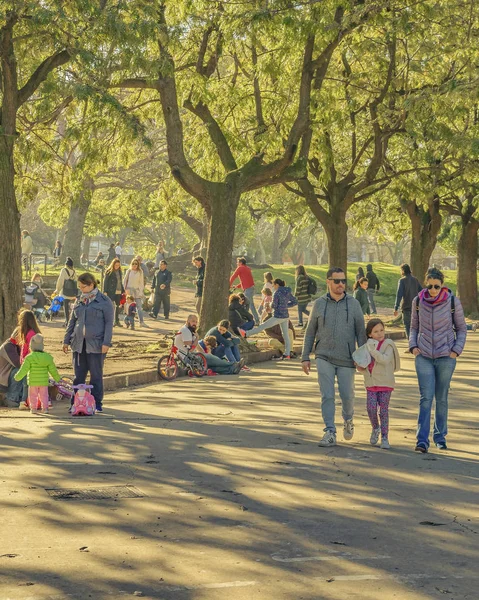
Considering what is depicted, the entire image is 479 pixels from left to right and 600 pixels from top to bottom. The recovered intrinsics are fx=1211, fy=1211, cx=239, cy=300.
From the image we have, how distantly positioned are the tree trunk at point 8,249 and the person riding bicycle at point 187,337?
106 inches

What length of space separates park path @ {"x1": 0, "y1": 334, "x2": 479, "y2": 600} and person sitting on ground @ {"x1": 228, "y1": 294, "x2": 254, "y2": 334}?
9963 mm

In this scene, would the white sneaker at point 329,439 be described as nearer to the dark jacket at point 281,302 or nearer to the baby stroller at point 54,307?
the dark jacket at point 281,302

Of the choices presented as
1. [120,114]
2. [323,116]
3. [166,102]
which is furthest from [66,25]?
[323,116]

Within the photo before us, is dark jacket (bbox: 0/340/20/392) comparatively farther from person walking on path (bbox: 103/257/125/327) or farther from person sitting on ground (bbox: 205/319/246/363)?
person walking on path (bbox: 103/257/125/327)

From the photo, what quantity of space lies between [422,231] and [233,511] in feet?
105

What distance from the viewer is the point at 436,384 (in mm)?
12133

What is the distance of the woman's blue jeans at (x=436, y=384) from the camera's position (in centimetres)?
1194

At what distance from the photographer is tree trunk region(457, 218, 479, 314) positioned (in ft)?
142

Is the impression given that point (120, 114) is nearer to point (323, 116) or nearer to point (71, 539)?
point (323, 116)

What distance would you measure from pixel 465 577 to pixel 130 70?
15.6 m

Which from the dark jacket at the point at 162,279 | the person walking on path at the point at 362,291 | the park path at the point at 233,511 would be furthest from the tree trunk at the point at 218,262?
the park path at the point at 233,511

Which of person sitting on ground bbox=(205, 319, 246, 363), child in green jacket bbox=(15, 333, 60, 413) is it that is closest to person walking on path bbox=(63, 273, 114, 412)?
child in green jacket bbox=(15, 333, 60, 413)

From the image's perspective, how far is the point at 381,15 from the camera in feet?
79.7

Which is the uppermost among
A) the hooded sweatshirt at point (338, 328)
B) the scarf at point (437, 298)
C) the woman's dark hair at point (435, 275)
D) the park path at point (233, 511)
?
the woman's dark hair at point (435, 275)
